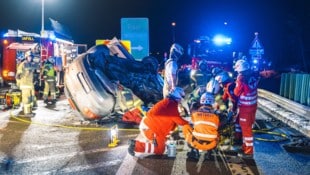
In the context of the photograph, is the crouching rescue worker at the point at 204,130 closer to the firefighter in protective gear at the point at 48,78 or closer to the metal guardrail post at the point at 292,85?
the metal guardrail post at the point at 292,85

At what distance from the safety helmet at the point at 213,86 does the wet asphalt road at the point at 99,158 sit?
1.45 metres

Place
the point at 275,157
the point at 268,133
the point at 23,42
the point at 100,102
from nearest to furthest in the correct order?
the point at 275,157 < the point at 268,133 < the point at 100,102 < the point at 23,42

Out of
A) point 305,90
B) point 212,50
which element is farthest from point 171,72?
point 212,50

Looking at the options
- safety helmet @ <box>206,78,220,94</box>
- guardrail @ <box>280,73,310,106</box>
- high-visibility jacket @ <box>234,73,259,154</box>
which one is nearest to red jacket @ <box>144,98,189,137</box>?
high-visibility jacket @ <box>234,73,259,154</box>

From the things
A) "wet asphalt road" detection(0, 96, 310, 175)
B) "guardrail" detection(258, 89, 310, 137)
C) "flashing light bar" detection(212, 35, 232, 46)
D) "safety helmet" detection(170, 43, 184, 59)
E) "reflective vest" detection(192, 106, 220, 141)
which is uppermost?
"flashing light bar" detection(212, 35, 232, 46)

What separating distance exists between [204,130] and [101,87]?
3.88m

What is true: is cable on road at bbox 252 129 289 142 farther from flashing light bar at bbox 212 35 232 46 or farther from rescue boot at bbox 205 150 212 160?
flashing light bar at bbox 212 35 232 46

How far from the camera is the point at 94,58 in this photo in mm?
9906

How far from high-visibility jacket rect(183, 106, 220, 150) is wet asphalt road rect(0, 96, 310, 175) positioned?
293 mm

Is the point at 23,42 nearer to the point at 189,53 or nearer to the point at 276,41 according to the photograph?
the point at 189,53

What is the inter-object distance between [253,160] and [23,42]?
594 inches

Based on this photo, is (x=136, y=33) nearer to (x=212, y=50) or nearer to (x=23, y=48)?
(x=212, y=50)

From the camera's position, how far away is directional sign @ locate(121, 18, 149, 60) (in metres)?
20.0

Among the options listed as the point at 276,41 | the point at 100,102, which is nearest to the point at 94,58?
the point at 100,102
